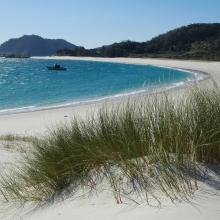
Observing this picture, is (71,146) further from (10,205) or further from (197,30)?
(197,30)

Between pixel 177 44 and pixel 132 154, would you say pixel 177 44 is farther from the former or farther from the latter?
pixel 132 154

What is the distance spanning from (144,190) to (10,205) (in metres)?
1.54

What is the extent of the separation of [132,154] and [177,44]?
142167 mm

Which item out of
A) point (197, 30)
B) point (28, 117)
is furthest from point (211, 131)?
point (197, 30)

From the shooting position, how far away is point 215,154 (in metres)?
4.48

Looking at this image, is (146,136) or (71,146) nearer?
(146,136)

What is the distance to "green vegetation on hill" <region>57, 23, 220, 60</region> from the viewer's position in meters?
132

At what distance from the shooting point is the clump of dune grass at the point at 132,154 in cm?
412

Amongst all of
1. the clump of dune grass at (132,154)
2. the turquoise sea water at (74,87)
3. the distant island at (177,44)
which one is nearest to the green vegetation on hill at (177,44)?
the distant island at (177,44)

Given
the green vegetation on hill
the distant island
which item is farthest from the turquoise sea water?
the green vegetation on hill

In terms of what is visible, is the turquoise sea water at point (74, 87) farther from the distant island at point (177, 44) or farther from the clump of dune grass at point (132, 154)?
the distant island at point (177, 44)

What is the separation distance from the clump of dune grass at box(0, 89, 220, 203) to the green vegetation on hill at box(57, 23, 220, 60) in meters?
119

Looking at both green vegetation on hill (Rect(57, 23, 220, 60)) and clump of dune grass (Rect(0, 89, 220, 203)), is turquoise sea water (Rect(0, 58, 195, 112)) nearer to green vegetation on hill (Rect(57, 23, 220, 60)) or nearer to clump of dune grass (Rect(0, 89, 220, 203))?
clump of dune grass (Rect(0, 89, 220, 203))

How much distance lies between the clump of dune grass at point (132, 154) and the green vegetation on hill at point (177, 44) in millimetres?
119112
